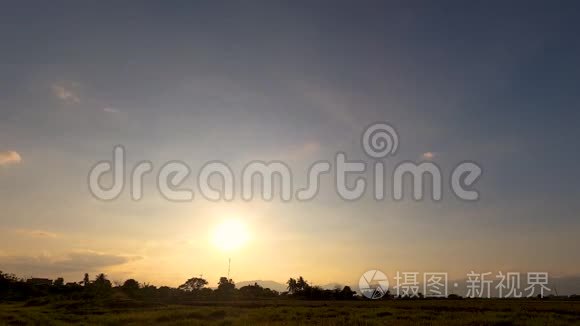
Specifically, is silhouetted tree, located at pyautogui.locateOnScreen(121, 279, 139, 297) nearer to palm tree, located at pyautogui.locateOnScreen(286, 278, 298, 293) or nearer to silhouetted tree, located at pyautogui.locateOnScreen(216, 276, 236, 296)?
silhouetted tree, located at pyautogui.locateOnScreen(216, 276, 236, 296)

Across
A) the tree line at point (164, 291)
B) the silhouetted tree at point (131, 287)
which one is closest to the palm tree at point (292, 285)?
the tree line at point (164, 291)

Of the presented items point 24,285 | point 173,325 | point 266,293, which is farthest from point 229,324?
point 24,285

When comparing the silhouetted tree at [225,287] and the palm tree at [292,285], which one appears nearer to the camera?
the silhouetted tree at [225,287]

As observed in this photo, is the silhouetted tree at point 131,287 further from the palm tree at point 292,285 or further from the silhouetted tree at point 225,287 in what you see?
the palm tree at point 292,285

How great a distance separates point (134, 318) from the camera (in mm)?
41938

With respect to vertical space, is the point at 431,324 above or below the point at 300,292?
above

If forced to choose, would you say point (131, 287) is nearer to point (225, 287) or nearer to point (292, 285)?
point (225, 287)

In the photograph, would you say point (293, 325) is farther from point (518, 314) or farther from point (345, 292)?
point (345, 292)

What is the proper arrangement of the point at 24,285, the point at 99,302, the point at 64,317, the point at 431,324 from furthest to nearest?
the point at 24,285
the point at 99,302
the point at 64,317
the point at 431,324

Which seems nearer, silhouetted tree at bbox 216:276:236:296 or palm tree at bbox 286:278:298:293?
silhouetted tree at bbox 216:276:236:296

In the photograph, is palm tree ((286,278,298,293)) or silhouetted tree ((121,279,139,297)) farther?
palm tree ((286,278,298,293))

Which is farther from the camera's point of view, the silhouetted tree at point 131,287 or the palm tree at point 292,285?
the palm tree at point 292,285

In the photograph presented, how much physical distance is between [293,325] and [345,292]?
75.9 meters

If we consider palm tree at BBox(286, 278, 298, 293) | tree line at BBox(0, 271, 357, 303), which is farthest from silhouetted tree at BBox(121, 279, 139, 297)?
palm tree at BBox(286, 278, 298, 293)
